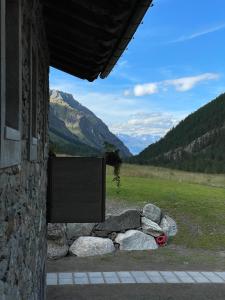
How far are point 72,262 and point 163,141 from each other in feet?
346

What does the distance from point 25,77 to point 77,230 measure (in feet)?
35.6

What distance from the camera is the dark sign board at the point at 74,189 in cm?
899

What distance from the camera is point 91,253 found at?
576 inches

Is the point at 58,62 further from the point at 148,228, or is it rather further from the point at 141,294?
the point at 148,228

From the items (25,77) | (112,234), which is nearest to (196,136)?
(112,234)

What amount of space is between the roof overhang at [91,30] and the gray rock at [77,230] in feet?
21.2

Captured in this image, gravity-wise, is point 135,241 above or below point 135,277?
above

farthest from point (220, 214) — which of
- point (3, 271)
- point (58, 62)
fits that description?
point (3, 271)

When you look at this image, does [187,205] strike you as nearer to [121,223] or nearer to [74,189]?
[121,223]

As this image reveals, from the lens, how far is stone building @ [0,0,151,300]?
Answer: 3496mm

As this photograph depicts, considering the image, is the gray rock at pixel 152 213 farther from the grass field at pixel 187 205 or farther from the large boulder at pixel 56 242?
the large boulder at pixel 56 242

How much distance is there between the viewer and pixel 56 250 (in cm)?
1425

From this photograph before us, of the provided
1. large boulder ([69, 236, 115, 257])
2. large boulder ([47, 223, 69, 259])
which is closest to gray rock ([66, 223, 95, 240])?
large boulder ([69, 236, 115, 257])

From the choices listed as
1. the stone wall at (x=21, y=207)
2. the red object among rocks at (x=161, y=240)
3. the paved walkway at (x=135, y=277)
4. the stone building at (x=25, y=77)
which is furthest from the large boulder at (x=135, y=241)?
the stone wall at (x=21, y=207)
